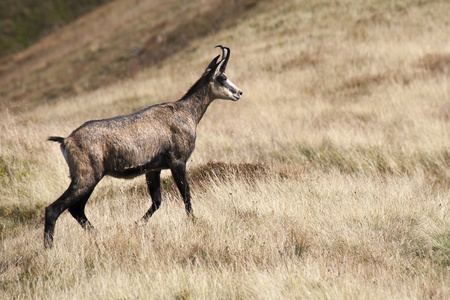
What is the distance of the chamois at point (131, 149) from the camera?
20.3 ft

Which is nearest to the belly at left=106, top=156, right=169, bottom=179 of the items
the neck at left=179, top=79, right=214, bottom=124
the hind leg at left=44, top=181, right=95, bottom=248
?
the hind leg at left=44, top=181, right=95, bottom=248

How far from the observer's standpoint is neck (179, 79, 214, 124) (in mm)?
7910

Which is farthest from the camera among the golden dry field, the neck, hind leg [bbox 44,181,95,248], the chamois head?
the chamois head

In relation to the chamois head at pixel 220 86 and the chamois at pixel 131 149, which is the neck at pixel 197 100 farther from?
the chamois head at pixel 220 86

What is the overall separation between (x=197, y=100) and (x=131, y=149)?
1.88 m

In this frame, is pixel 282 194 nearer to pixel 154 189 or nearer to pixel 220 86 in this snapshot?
pixel 154 189

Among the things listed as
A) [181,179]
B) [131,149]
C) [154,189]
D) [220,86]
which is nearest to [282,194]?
[181,179]

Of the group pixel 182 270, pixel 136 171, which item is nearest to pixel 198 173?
pixel 136 171

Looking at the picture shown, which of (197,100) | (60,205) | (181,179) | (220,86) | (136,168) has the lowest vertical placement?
(181,179)

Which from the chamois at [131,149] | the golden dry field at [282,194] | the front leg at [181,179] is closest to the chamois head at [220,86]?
the chamois at [131,149]

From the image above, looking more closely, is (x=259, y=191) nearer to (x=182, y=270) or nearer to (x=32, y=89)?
(x=182, y=270)

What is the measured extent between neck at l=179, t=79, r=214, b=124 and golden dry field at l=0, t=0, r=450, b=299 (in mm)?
1207

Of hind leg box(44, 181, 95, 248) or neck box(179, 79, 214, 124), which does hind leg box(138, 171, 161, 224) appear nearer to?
neck box(179, 79, 214, 124)

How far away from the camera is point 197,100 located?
8031 millimetres
